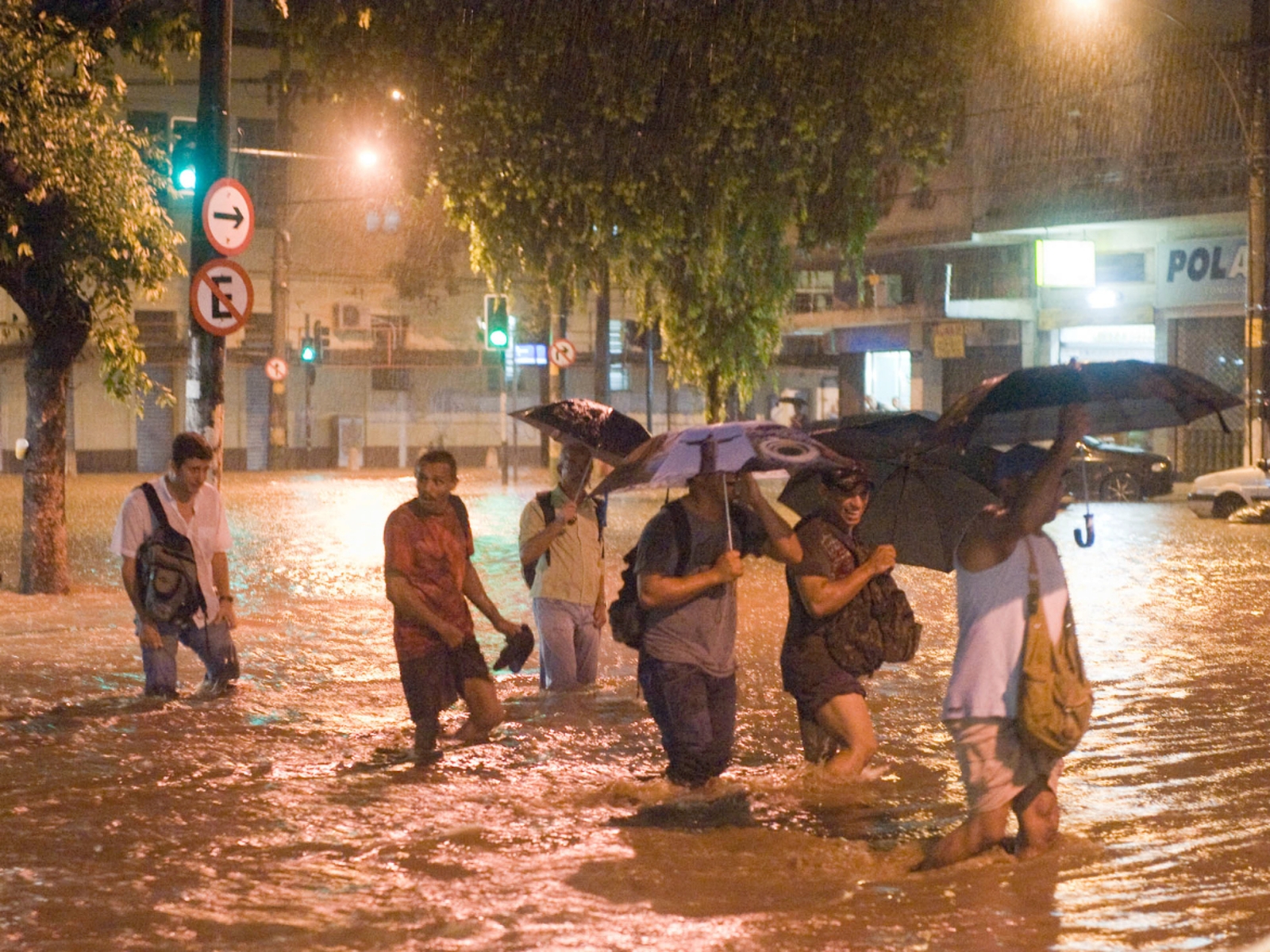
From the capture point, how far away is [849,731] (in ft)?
23.5

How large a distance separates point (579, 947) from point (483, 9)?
15206mm

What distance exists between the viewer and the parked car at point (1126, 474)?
3041 cm

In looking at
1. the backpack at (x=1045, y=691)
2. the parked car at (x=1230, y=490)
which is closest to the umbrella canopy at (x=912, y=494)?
the backpack at (x=1045, y=691)

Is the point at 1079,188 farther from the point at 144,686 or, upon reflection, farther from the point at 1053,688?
the point at 1053,688

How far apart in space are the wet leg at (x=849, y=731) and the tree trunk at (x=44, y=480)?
386 inches

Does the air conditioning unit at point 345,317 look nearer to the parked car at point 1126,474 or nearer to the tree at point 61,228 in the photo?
the parked car at point 1126,474

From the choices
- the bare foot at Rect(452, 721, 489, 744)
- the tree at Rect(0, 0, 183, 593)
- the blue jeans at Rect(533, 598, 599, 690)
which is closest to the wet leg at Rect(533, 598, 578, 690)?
the blue jeans at Rect(533, 598, 599, 690)

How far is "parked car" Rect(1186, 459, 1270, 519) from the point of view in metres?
24.4

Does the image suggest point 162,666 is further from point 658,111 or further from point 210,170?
point 658,111

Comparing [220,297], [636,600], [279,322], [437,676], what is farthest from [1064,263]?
[636,600]

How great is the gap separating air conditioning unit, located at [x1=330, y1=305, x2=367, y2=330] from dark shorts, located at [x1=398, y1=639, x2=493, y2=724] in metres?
43.1

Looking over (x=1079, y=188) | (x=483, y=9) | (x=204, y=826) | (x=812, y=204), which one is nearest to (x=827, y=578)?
(x=204, y=826)

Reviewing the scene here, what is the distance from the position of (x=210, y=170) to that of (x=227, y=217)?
55 cm

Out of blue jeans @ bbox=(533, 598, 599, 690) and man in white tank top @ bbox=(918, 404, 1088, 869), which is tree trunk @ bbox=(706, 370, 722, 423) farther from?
man in white tank top @ bbox=(918, 404, 1088, 869)
